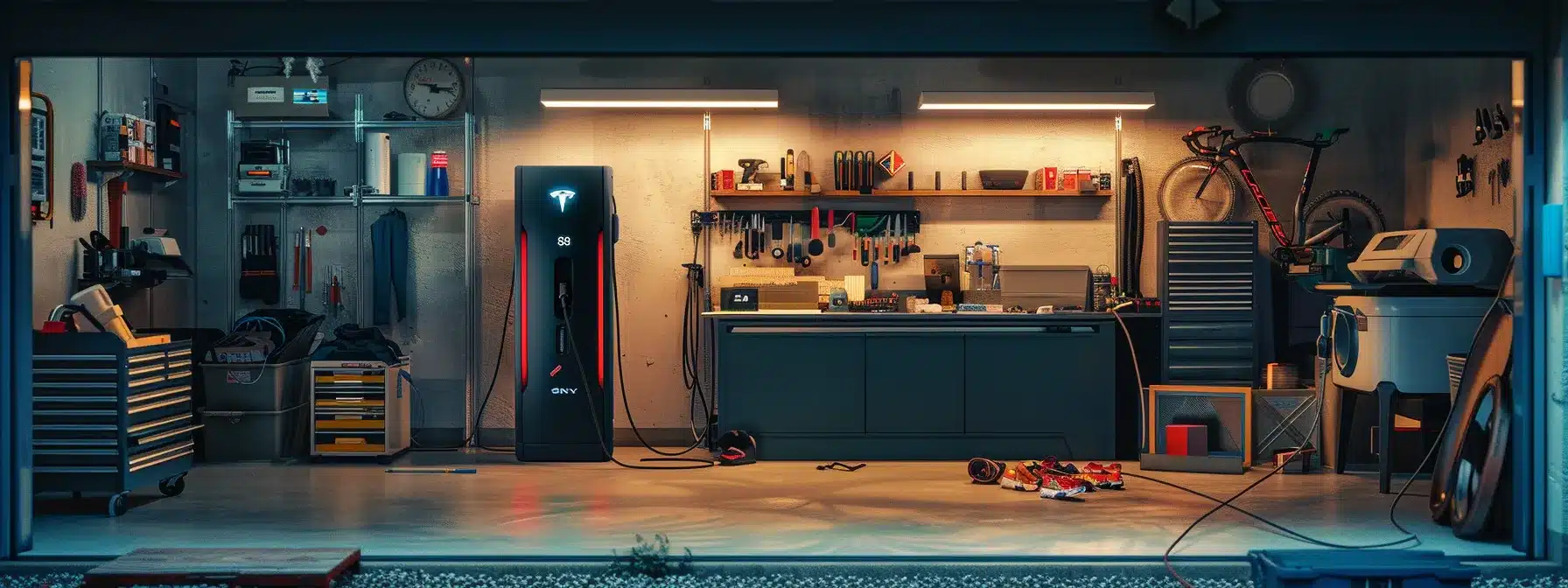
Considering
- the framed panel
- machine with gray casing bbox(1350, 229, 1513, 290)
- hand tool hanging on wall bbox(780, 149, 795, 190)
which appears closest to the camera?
machine with gray casing bbox(1350, 229, 1513, 290)

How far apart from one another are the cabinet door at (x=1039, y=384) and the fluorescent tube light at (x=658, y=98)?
1879mm

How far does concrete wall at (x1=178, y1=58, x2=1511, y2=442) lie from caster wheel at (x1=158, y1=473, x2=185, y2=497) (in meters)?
1.88

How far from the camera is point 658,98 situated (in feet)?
22.8

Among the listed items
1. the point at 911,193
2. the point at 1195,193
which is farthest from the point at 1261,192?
the point at 911,193

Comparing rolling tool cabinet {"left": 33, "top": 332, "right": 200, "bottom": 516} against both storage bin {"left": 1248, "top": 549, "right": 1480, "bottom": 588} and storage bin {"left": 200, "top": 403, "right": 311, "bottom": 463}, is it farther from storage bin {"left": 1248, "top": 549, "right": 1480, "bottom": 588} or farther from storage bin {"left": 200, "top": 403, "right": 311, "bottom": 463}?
storage bin {"left": 1248, "top": 549, "right": 1480, "bottom": 588}

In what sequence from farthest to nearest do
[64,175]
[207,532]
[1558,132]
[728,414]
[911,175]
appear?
1. [911,175]
2. [728,414]
3. [64,175]
4. [207,532]
5. [1558,132]

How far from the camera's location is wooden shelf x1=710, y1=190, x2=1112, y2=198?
7.22 metres

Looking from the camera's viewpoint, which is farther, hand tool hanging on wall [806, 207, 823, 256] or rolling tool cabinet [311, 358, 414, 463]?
hand tool hanging on wall [806, 207, 823, 256]

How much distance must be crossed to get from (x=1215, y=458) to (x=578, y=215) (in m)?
3.76

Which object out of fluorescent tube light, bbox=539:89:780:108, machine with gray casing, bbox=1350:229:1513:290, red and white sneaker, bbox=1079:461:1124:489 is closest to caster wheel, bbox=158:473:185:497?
fluorescent tube light, bbox=539:89:780:108

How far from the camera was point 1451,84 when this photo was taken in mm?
6922

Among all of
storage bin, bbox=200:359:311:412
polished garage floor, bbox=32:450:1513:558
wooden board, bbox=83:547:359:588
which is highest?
storage bin, bbox=200:359:311:412

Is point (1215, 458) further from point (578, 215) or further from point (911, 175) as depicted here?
point (578, 215)

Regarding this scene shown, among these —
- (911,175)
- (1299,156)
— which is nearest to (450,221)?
(911,175)
